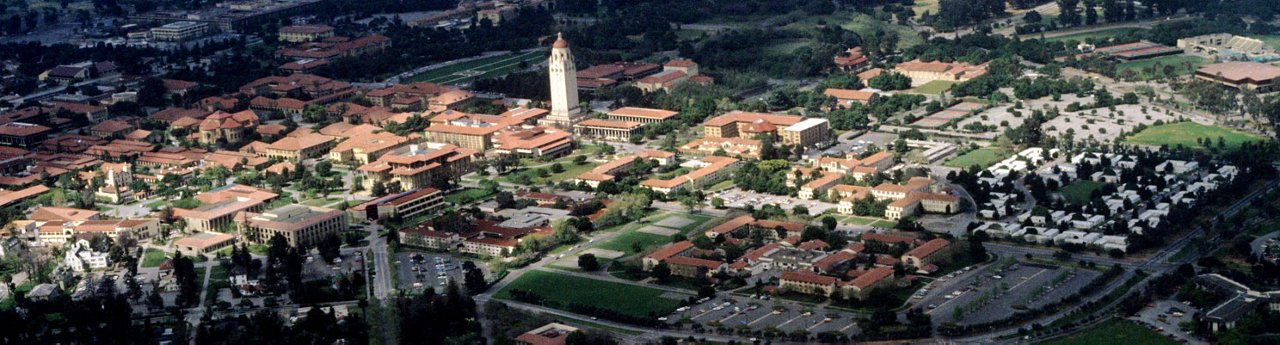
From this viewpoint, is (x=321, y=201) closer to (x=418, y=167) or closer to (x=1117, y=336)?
(x=418, y=167)

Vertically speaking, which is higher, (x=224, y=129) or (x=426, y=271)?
(x=426, y=271)

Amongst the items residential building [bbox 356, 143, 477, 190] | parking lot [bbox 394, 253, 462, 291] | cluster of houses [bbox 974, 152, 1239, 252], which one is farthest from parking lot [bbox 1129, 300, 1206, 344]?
residential building [bbox 356, 143, 477, 190]

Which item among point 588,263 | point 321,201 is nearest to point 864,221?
point 588,263

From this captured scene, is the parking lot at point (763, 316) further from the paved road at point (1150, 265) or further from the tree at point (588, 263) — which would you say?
the tree at point (588, 263)

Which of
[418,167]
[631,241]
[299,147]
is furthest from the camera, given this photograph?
[299,147]

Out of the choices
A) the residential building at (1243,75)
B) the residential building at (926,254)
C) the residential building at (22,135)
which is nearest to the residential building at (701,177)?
the residential building at (926,254)

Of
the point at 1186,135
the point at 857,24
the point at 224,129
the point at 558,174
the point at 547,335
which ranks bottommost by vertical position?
the point at 857,24

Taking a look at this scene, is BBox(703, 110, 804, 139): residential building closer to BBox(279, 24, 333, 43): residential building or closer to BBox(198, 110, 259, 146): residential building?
BBox(198, 110, 259, 146): residential building
